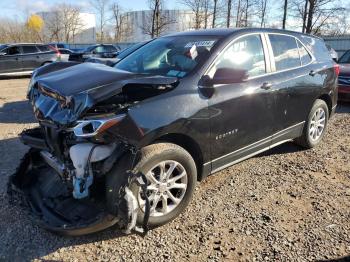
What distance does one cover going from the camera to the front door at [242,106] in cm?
383

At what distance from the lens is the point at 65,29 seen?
67438 millimetres

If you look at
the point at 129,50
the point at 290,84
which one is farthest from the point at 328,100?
the point at 129,50

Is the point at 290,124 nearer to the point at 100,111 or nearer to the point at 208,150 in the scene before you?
the point at 208,150

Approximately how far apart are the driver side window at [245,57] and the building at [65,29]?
Answer: 2477 inches

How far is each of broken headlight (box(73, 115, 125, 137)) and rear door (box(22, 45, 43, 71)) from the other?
15742 millimetres

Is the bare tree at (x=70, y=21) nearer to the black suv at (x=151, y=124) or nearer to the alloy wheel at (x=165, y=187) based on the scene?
the black suv at (x=151, y=124)

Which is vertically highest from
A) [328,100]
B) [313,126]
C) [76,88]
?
[76,88]

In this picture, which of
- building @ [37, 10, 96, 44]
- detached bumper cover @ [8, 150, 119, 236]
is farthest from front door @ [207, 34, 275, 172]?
building @ [37, 10, 96, 44]

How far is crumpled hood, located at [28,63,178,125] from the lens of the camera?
3.09 metres

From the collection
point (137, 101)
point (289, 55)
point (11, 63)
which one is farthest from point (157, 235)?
point (11, 63)

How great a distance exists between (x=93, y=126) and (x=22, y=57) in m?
15.9

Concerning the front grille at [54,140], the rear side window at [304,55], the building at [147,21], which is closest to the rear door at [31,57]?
the rear side window at [304,55]

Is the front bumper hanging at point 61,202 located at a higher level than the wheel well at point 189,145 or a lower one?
lower

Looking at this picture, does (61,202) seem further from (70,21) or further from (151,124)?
(70,21)
